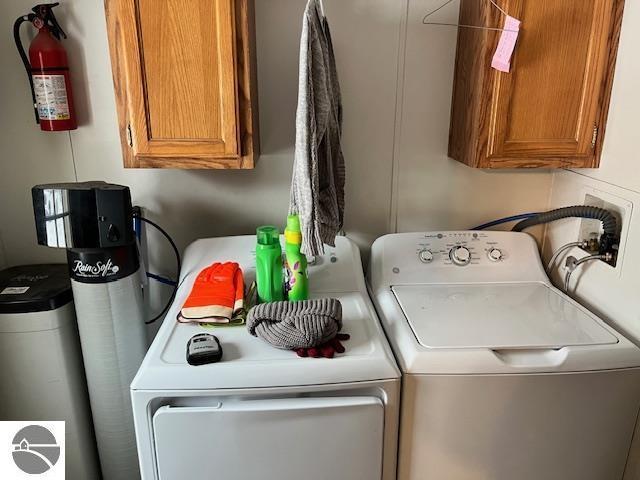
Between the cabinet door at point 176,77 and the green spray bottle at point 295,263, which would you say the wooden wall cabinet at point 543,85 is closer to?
the green spray bottle at point 295,263

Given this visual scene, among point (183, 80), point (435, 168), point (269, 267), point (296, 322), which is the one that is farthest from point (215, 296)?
point (435, 168)

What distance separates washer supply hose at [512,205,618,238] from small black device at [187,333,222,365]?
3.78 feet

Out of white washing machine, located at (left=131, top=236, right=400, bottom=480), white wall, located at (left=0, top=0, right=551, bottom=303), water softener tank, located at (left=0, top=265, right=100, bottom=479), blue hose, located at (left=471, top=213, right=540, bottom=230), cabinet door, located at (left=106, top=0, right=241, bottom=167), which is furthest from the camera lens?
blue hose, located at (left=471, top=213, right=540, bottom=230)

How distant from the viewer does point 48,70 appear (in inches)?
64.4

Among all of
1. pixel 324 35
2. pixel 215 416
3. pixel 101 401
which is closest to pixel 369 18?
pixel 324 35

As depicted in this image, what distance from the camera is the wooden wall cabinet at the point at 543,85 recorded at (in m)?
1.50

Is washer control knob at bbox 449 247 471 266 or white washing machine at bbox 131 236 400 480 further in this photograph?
washer control knob at bbox 449 247 471 266

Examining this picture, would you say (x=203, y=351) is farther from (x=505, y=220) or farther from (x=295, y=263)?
(x=505, y=220)

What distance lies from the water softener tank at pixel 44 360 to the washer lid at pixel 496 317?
103 cm

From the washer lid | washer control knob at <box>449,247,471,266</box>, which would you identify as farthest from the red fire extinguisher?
washer control knob at <box>449,247,471,266</box>

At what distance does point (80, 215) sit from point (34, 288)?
36 centimetres

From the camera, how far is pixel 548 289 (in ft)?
5.66

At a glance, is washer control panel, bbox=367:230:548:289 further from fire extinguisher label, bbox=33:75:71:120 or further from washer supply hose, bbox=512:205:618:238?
fire extinguisher label, bbox=33:75:71:120

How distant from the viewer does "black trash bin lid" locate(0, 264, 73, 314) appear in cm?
158
